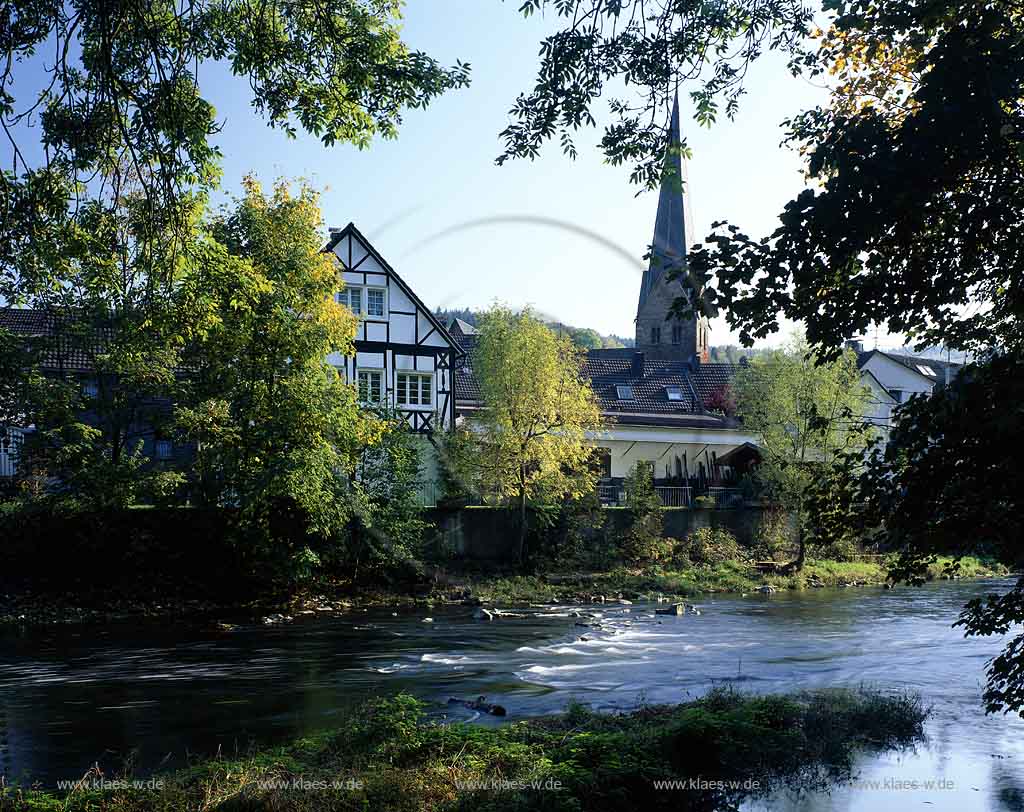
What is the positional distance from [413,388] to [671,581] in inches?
473

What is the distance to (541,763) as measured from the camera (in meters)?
9.20

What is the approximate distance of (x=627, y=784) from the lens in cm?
906

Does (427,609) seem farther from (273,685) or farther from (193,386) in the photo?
(273,685)

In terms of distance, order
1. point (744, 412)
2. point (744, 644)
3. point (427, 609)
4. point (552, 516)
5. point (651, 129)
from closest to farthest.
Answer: point (651, 129) < point (744, 644) < point (427, 609) < point (552, 516) < point (744, 412)

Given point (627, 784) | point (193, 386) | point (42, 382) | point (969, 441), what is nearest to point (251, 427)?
point (193, 386)

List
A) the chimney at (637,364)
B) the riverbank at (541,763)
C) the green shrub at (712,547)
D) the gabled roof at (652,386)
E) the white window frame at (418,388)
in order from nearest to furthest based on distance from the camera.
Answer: the riverbank at (541,763), the white window frame at (418,388), the green shrub at (712,547), the gabled roof at (652,386), the chimney at (637,364)

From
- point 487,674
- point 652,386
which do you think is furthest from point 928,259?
point 652,386

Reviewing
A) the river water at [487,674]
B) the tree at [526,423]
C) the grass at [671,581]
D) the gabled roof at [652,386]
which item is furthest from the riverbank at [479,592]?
the gabled roof at [652,386]

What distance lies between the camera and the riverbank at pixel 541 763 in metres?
8.00

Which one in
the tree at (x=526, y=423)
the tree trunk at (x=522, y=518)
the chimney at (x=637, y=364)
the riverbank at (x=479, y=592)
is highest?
the chimney at (x=637, y=364)

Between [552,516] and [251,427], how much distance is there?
1236 centimetres

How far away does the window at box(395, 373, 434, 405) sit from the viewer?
119 feet

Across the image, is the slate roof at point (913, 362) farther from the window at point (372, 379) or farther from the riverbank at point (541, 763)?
the riverbank at point (541, 763)

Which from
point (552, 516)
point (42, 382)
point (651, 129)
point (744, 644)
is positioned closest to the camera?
point (651, 129)
